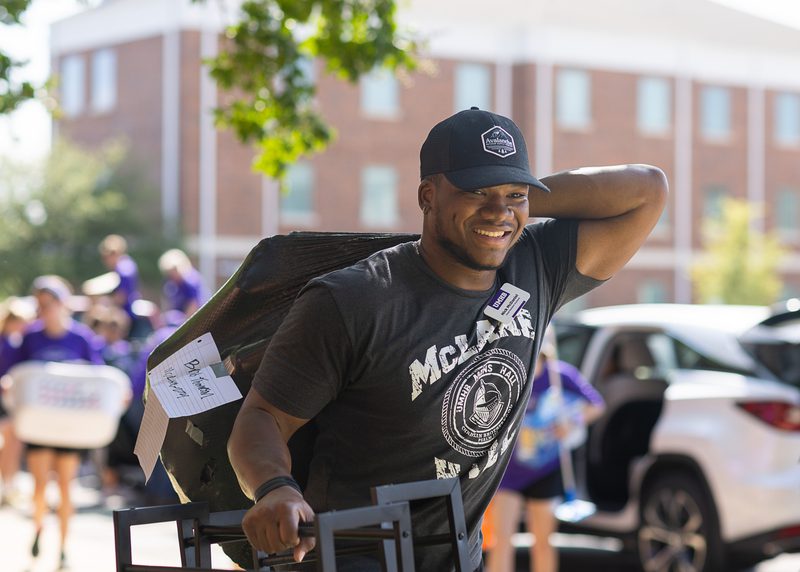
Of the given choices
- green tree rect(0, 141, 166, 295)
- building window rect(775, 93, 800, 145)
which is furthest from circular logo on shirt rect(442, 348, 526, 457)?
building window rect(775, 93, 800, 145)

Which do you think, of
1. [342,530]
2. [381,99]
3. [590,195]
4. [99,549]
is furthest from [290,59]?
[381,99]

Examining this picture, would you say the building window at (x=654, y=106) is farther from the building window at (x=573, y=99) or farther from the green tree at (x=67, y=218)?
the green tree at (x=67, y=218)

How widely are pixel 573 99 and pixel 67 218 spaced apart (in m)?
15.3

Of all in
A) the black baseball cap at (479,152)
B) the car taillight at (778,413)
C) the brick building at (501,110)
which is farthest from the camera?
the brick building at (501,110)

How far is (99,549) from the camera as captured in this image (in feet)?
34.2

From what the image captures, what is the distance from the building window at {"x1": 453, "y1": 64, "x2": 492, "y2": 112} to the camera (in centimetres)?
3834

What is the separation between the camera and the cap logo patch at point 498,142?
3.33 m

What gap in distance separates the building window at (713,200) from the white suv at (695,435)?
32.6 meters

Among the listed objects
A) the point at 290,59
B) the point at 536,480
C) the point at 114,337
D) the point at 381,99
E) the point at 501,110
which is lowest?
the point at 536,480

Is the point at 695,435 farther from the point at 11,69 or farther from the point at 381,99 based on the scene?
the point at 381,99

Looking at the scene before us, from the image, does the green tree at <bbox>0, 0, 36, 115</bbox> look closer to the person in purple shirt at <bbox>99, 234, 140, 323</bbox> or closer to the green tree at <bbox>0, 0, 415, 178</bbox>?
the green tree at <bbox>0, 0, 415, 178</bbox>

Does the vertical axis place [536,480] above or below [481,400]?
below

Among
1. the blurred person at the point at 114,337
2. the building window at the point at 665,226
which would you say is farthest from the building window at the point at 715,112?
the blurred person at the point at 114,337

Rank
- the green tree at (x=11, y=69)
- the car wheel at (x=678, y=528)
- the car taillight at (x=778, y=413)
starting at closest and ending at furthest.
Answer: the green tree at (x=11, y=69) < the car taillight at (x=778, y=413) < the car wheel at (x=678, y=528)
